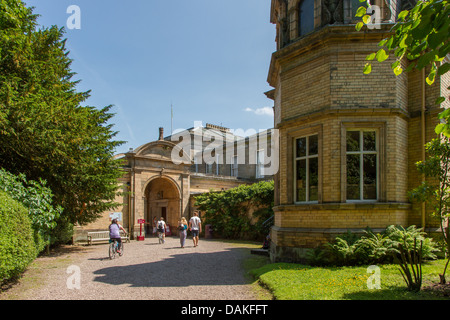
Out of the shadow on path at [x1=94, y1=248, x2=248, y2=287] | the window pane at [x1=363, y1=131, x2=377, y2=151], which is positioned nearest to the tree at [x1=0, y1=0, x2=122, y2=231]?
the shadow on path at [x1=94, y1=248, x2=248, y2=287]

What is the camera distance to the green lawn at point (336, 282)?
6.10 m

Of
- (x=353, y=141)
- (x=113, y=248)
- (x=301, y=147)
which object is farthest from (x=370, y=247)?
(x=113, y=248)

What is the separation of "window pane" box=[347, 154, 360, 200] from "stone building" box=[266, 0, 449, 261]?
0.09ft

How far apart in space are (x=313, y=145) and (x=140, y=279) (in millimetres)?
6487

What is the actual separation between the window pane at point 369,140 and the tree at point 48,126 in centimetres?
1020

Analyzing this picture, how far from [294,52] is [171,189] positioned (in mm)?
18851

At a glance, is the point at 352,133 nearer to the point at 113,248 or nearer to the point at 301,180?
the point at 301,180

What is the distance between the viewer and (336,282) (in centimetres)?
701

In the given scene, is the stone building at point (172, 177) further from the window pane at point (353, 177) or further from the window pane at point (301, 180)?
the window pane at point (353, 177)

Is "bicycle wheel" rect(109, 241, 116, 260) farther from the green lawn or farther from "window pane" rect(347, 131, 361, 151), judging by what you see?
"window pane" rect(347, 131, 361, 151)

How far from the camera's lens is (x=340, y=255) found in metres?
8.69

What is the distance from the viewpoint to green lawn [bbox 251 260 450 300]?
610cm

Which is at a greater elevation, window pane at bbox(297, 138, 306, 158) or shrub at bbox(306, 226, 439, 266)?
window pane at bbox(297, 138, 306, 158)

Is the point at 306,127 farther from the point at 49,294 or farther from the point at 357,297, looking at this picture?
the point at 49,294
